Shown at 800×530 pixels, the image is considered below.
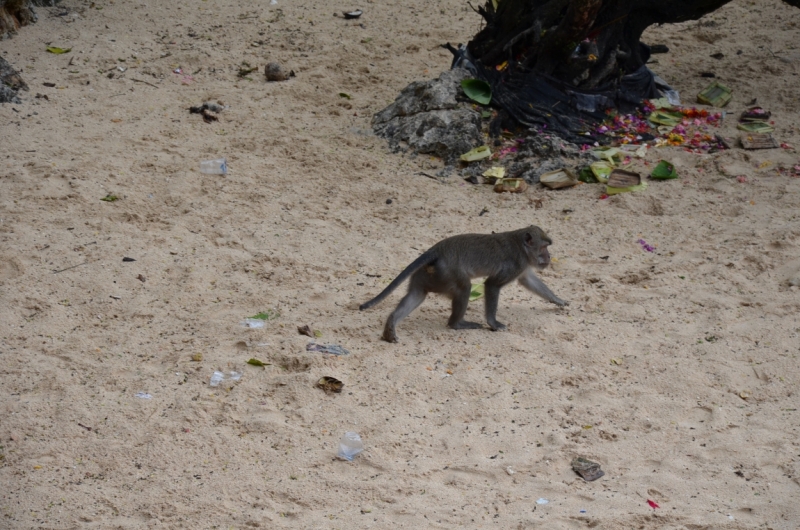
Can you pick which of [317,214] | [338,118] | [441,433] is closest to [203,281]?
[317,214]

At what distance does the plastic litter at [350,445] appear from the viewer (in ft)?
15.0

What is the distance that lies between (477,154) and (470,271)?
2.68 metres

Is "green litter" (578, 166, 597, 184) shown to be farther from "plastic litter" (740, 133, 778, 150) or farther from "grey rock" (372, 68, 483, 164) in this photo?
"plastic litter" (740, 133, 778, 150)

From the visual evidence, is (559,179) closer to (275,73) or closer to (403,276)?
(403,276)

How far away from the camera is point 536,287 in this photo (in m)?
6.47

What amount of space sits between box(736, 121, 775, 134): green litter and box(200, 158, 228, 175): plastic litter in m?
5.33

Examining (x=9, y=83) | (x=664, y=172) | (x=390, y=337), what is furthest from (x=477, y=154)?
(x=9, y=83)

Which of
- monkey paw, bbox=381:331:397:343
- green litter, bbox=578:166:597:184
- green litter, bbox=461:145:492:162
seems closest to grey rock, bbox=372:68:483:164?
green litter, bbox=461:145:492:162

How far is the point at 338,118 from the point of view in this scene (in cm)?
924

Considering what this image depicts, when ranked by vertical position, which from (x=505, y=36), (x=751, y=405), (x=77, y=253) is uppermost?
(x=505, y=36)

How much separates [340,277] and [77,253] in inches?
81.6

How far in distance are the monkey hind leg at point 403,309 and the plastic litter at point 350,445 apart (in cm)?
118

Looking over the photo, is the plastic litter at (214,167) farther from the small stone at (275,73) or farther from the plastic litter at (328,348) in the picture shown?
the plastic litter at (328,348)

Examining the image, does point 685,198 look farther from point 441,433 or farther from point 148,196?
point 148,196
